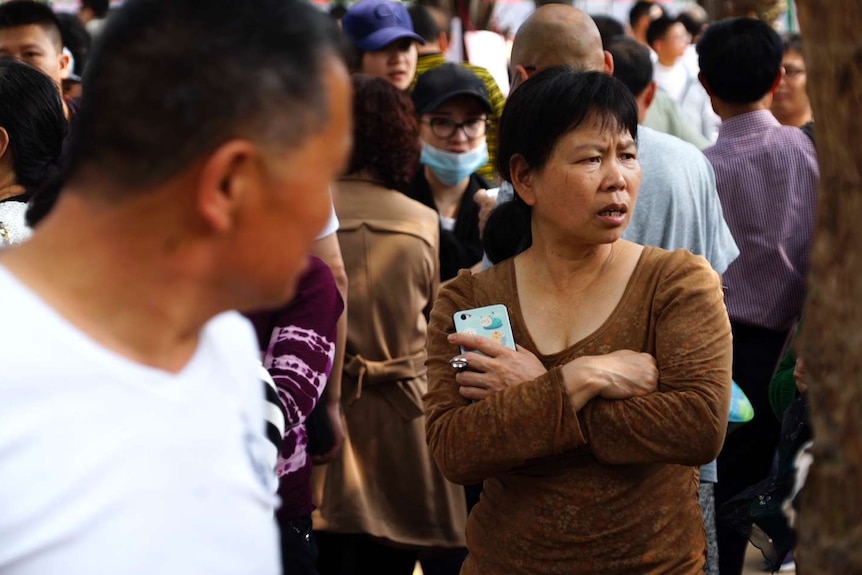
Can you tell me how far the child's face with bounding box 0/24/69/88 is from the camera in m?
5.55

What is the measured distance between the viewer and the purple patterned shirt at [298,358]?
9.99ft

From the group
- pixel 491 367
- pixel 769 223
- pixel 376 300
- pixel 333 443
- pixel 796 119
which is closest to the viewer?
pixel 491 367

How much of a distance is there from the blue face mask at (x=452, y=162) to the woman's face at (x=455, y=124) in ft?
0.10

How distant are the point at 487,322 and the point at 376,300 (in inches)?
69.9

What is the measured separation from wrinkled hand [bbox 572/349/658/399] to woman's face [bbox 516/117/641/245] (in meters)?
0.31

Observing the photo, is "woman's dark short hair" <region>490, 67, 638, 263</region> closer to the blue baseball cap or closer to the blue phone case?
the blue phone case

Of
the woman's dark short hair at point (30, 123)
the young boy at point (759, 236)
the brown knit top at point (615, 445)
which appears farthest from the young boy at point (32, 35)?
the brown knit top at point (615, 445)

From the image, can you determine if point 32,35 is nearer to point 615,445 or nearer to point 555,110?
point 555,110

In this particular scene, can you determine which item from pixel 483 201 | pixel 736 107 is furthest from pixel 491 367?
pixel 736 107

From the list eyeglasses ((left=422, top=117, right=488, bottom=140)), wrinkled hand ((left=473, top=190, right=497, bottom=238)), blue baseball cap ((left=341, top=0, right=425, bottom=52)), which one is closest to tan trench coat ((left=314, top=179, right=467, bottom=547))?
wrinkled hand ((left=473, top=190, right=497, bottom=238))

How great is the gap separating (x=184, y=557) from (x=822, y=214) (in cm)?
76

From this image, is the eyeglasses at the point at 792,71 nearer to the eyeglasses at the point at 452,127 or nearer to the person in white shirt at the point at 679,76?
the person in white shirt at the point at 679,76

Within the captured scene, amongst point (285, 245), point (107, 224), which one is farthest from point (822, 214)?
point (107, 224)

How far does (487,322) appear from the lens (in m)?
2.83
